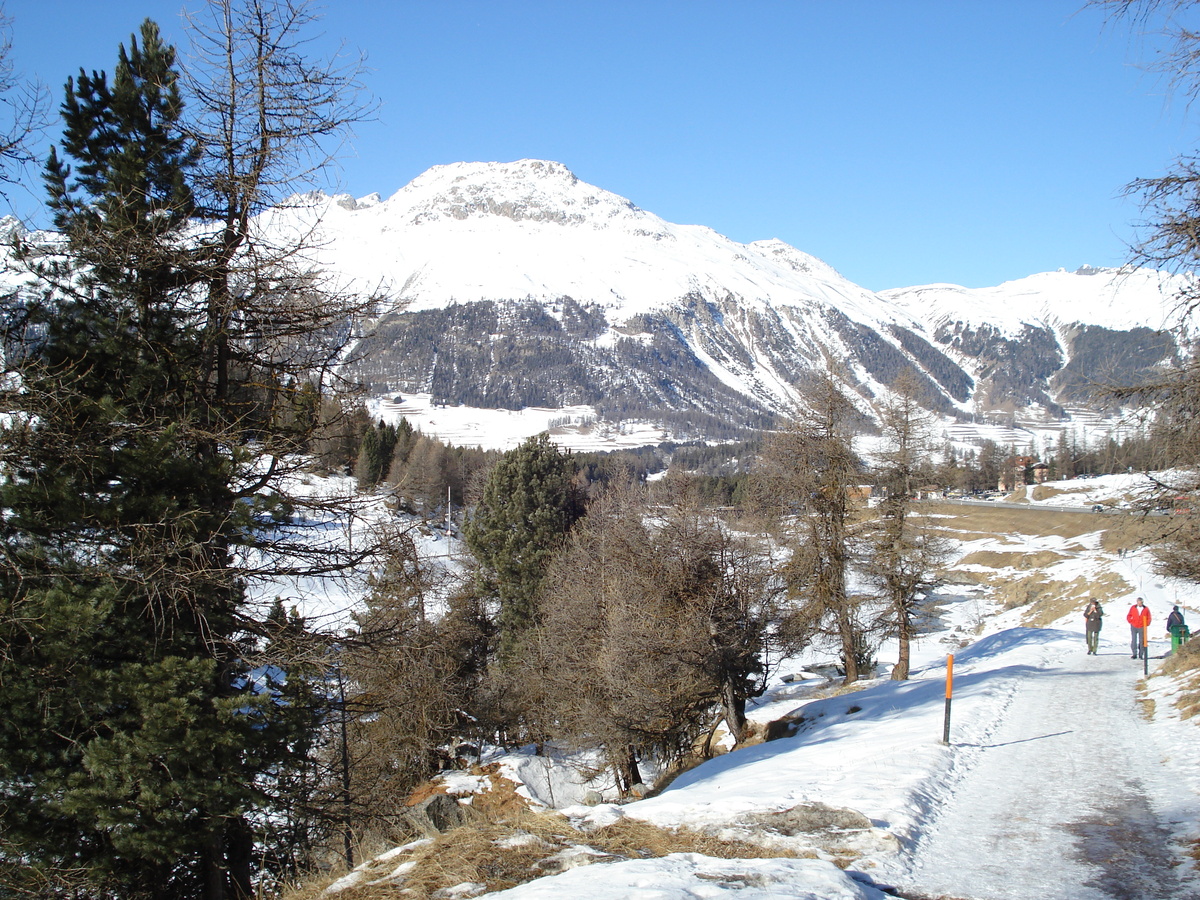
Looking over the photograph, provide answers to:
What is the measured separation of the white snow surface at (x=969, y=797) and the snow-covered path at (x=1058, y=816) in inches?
1.0

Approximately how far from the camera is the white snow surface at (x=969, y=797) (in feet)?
20.0

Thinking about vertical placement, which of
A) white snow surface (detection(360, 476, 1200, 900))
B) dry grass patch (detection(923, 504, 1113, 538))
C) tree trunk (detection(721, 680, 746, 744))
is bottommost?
tree trunk (detection(721, 680, 746, 744))

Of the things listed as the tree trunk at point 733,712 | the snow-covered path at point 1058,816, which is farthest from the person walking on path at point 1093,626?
the tree trunk at point 733,712

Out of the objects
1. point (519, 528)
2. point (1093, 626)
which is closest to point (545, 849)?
point (1093, 626)

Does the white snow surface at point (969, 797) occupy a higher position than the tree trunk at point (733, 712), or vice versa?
the white snow surface at point (969, 797)

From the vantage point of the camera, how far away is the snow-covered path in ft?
20.9

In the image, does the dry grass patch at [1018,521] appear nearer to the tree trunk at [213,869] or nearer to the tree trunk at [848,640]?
the tree trunk at [848,640]

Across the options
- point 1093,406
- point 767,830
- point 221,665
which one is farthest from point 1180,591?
point 221,665

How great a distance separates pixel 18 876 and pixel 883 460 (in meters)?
22.9

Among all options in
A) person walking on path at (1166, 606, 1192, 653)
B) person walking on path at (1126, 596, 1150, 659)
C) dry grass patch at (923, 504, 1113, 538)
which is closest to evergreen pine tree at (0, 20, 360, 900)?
person walking on path at (1126, 596, 1150, 659)

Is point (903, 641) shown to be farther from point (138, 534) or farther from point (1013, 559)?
point (1013, 559)

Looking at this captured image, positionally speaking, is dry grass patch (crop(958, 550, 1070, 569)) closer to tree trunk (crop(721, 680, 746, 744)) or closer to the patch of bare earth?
tree trunk (crop(721, 680, 746, 744))

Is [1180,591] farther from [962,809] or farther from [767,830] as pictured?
[767,830]

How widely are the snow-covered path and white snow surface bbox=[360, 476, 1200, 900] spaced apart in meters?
0.03
